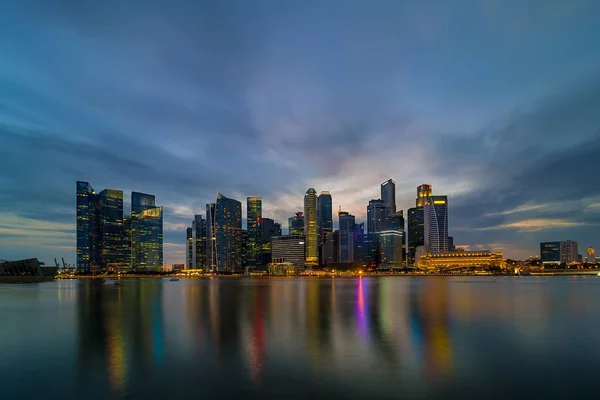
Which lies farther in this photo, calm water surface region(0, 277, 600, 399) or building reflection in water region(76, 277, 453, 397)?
building reflection in water region(76, 277, 453, 397)

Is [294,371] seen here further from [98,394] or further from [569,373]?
[569,373]

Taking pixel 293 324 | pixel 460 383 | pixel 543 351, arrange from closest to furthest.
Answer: pixel 460 383 → pixel 543 351 → pixel 293 324

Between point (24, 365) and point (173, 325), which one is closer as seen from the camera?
point (24, 365)

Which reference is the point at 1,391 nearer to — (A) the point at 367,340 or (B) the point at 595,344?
(A) the point at 367,340

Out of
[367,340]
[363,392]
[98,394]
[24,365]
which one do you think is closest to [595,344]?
[367,340]

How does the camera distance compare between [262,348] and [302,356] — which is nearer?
[302,356]

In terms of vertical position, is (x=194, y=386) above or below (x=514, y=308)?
above

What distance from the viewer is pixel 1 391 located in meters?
22.6

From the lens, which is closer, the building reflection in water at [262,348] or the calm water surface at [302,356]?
the calm water surface at [302,356]

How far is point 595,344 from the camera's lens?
3566 cm

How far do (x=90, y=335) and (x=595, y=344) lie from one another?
5233cm

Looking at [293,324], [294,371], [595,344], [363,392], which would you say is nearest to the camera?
[363,392]

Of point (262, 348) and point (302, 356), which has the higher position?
point (302, 356)

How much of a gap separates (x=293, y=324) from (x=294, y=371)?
A: 2154 cm
